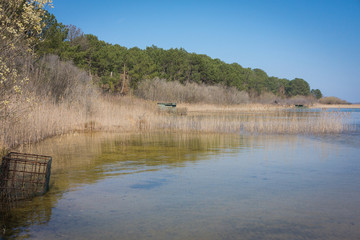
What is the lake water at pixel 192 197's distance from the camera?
470cm

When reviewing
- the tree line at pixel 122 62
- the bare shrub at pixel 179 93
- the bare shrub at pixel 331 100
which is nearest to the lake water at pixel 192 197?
the tree line at pixel 122 62

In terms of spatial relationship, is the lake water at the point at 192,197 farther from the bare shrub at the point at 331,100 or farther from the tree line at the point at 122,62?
the bare shrub at the point at 331,100

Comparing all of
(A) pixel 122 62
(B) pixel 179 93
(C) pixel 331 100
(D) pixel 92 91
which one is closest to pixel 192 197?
(D) pixel 92 91

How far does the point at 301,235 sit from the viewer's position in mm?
4547

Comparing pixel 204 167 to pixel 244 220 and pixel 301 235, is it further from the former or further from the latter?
pixel 301 235

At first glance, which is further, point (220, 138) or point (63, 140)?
point (220, 138)

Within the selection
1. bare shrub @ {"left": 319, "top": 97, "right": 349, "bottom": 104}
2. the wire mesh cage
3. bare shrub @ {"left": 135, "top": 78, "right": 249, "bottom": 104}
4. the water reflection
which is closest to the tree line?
bare shrub @ {"left": 135, "top": 78, "right": 249, "bottom": 104}

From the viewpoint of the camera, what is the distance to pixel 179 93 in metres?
46.2

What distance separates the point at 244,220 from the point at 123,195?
7.60ft

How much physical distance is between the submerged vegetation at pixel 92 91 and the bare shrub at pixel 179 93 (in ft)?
0.43

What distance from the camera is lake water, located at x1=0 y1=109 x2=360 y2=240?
4703 millimetres

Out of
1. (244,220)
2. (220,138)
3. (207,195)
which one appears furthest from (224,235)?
(220,138)

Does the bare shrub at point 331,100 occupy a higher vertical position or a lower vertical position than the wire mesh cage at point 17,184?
higher

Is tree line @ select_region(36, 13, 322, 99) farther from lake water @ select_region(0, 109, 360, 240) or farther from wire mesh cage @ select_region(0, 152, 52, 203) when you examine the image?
wire mesh cage @ select_region(0, 152, 52, 203)
